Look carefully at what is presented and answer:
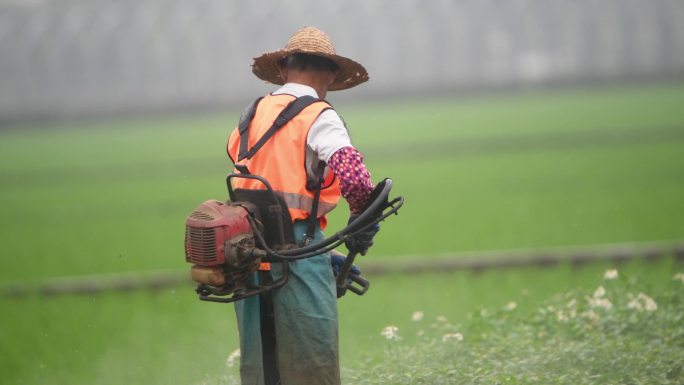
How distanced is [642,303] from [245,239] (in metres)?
2.56

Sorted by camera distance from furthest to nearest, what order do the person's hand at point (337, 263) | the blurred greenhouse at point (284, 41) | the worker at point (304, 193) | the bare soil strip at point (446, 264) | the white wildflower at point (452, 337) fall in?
the blurred greenhouse at point (284, 41)
the bare soil strip at point (446, 264)
the white wildflower at point (452, 337)
the person's hand at point (337, 263)
the worker at point (304, 193)

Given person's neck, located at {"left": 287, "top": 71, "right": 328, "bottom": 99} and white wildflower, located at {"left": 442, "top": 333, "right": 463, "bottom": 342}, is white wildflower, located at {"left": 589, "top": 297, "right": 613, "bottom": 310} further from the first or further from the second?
person's neck, located at {"left": 287, "top": 71, "right": 328, "bottom": 99}

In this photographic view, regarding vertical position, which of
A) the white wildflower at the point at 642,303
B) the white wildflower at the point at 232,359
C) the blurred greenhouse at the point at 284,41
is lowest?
the blurred greenhouse at the point at 284,41

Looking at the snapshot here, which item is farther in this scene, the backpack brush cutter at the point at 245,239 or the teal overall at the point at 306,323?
the teal overall at the point at 306,323

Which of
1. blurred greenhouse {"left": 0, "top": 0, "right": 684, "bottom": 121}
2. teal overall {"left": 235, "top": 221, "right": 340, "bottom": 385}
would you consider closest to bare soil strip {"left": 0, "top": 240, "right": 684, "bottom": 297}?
teal overall {"left": 235, "top": 221, "right": 340, "bottom": 385}

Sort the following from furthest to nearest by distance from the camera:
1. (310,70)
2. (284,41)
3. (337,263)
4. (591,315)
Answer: (284,41)
(591,315)
(337,263)
(310,70)

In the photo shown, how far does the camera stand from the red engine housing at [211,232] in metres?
3.26

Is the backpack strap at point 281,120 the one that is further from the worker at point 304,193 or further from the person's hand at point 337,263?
the person's hand at point 337,263

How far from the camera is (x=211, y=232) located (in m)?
3.26

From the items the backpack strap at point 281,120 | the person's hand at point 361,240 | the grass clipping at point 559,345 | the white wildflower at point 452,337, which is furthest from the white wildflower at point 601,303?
the backpack strap at point 281,120

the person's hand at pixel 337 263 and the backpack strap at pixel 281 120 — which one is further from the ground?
the backpack strap at pixel 281 120

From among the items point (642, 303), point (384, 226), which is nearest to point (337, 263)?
point (642, 303)

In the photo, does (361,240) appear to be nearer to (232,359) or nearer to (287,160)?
(287,160)

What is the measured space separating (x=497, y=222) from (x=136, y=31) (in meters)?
24.9
